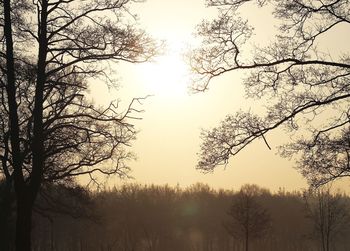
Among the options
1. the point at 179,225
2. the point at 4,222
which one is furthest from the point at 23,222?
the point at 179,225

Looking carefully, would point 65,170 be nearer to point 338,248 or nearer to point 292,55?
point 292,55

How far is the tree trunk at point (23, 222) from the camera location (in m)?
13.4

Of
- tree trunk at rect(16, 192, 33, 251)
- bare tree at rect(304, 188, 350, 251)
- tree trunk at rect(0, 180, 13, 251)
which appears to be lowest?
tree trunk at rect(16, 192, 33, 251)

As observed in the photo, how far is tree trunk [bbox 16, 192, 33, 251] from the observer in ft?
43.9

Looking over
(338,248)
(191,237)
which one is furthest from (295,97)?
(338,248)

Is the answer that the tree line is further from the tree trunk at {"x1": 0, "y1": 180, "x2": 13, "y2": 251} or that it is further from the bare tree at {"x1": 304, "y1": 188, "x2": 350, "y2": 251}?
the tree trunk at {"x1": 0, "y1": 180, "x2": 13, "y2": 251}

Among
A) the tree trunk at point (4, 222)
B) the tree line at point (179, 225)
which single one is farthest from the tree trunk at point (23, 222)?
the tree line at point (179, 225)

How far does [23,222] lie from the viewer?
535 inches

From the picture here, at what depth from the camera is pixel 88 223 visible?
6662 centimetres

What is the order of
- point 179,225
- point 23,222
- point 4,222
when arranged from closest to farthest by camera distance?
point 23,222 < point 4,222 < point 179,225

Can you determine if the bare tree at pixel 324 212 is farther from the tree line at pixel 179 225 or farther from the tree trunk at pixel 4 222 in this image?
the tree trunk at pixel 4 222

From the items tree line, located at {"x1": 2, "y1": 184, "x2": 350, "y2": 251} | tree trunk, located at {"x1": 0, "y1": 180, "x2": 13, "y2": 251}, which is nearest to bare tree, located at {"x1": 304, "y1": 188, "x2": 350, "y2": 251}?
tree line, located at {"x1": 2, "y1": 184, "x2": 350, "y2": 251}

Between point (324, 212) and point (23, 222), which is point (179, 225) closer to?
point (324, 212)

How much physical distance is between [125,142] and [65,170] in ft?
18.3
